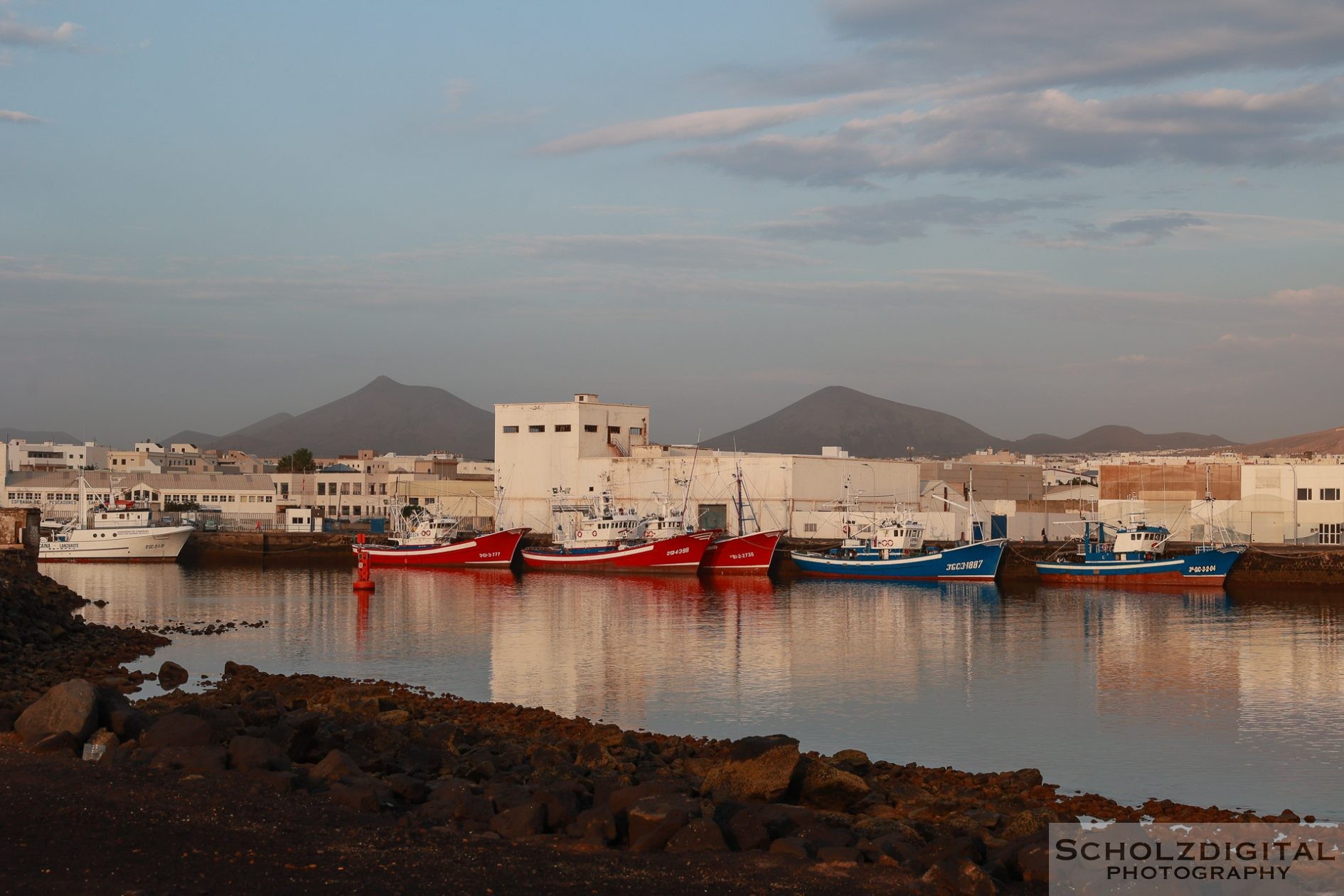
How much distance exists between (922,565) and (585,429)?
20469mm

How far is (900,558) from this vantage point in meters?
55.4

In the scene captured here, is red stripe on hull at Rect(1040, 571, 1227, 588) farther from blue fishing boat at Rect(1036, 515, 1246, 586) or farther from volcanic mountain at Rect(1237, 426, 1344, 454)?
volcanic mountain at Rect(1237, 426, 1344, 454)

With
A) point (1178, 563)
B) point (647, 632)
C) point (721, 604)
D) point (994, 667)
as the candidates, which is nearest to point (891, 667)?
point (994, 667)

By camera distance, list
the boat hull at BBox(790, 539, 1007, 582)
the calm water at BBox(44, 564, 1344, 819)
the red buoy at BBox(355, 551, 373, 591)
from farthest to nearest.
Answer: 1. the boat hull at BBox(790, 539, 1007, 582)
2. the red buoy at BBox(355, 551, 373, 591)
3. the calm water at BBox(44, 564, 1344, 819)

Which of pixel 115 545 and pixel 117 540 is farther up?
pixel 117 540

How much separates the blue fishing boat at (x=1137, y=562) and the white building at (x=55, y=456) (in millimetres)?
69036

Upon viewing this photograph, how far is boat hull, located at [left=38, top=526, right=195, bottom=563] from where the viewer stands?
61.8 metres

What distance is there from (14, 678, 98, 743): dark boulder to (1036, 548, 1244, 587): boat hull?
4465cm

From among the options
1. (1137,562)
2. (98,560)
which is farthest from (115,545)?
(1137,562)

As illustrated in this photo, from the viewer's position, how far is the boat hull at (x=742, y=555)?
5600 centimetres

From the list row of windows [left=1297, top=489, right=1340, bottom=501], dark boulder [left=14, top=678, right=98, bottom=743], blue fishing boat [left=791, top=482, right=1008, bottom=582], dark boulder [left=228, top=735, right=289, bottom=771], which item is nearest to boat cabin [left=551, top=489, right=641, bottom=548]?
blue fishing boat [left=791, top=482, right=1008, bottom=582]

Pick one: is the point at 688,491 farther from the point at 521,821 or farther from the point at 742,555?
the point at 521,821

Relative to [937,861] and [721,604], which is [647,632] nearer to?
[721,604]

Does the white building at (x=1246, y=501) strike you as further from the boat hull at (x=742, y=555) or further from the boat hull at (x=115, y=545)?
the boat hull at (x=115, y=545)
